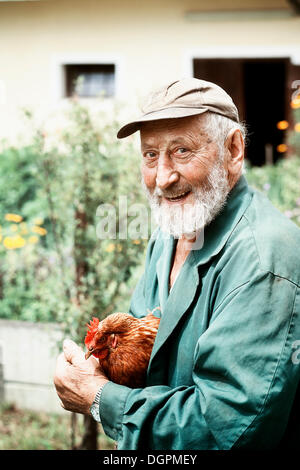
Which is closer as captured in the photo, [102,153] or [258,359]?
[258,359]

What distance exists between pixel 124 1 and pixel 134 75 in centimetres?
117

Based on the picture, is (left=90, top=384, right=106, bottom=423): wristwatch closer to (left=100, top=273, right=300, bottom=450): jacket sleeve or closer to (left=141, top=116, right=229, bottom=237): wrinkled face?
(left=100, top=273, right=300, bottom=450): jacket sleeve

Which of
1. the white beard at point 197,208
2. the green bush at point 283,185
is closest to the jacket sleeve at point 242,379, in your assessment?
the white beard at point 197,208

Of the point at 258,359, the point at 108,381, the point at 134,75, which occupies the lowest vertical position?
the point at 108,381

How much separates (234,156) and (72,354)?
1032 mm

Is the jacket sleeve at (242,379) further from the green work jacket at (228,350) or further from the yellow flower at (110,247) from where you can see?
the yellow flower at (110,247)

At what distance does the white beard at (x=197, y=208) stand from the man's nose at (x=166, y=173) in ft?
0.22

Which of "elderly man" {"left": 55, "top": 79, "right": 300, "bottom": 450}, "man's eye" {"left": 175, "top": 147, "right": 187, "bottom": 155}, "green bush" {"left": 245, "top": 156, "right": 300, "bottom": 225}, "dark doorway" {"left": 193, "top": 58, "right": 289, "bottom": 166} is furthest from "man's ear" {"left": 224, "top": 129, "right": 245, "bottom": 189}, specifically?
"dark doorway" {"left": 193, "top": 58, "right": 289, "bottom": 166}

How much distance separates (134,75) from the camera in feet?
25.7

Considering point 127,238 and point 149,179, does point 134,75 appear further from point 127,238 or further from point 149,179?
point 149,179

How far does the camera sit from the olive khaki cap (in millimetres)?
1617

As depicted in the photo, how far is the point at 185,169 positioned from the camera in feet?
5.63

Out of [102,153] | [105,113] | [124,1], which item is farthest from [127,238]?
[124,1]

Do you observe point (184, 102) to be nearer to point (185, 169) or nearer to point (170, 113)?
point (170, 113)
